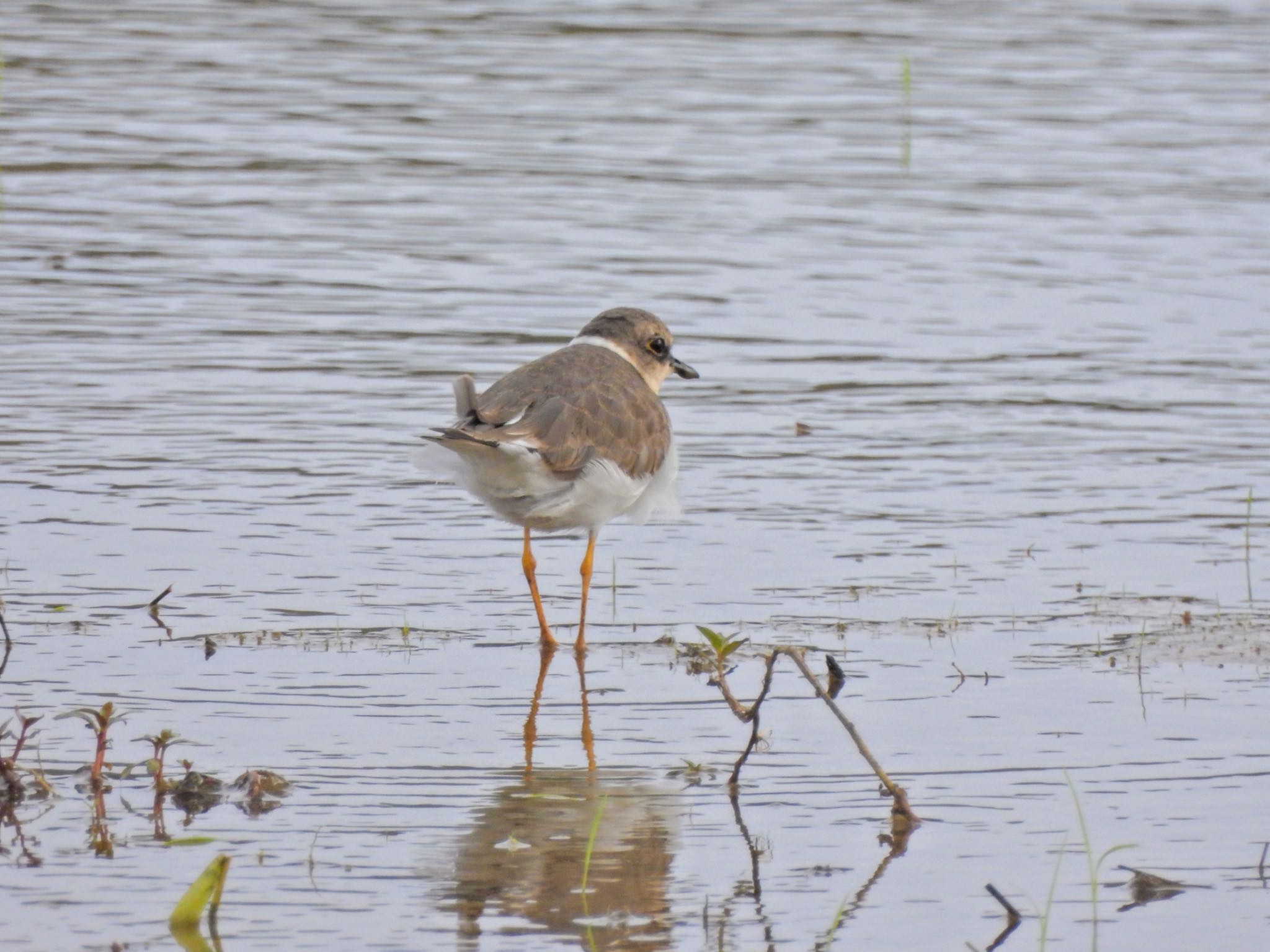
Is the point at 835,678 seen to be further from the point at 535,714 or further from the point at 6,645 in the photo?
the point at 6,645

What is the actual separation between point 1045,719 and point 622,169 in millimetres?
11426

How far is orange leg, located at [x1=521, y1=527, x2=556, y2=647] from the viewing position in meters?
7.78

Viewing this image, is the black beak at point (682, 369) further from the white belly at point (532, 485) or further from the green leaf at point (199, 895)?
the green leaf at point (199, 895)

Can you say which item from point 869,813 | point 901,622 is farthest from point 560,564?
point 869,813

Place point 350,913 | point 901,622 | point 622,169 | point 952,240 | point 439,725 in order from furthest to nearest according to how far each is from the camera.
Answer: point 622,169 < point 952,240 < point 901,622 < point 439,725 < point 350,913

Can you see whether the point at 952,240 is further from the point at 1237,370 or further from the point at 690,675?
the point at 690,675

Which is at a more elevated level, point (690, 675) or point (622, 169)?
point (622, 169)

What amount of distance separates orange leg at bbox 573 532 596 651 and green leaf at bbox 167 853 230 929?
3.01 m

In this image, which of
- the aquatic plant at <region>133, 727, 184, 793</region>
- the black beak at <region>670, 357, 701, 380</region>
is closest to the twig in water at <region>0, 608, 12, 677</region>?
the aquatic plant at <region>133, 727, 184, 793</region>

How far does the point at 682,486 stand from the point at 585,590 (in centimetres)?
98

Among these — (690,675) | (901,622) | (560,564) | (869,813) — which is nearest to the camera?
(869,813)

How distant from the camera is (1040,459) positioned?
10.6 meters

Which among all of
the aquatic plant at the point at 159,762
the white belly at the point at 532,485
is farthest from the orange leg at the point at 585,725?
the aquatic plant at the point at 159,762

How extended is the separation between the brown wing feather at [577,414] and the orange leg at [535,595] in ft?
1.45
